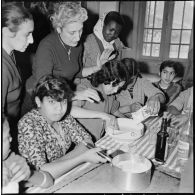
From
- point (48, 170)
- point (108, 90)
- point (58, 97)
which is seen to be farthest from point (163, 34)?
point (48, 170)

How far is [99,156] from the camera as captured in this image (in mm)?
976

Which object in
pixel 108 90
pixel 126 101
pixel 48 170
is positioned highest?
pixel 108 90

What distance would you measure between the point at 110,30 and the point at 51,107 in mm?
805

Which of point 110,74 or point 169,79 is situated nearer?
point 110,74

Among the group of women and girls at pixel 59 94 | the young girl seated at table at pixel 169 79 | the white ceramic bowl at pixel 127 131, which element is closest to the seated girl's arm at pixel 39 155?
the group of women and girls at pixel 59 94

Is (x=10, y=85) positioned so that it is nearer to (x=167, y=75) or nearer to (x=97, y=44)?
(x=97, y=44)

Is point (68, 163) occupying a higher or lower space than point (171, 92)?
lower

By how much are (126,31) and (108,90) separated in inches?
51.2

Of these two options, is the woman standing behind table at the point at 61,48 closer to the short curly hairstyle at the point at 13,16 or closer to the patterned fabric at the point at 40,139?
the patterned fabric at the point at 40,139

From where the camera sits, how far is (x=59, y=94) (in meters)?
1.06

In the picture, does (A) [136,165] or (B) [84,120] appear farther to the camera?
(B) [84,120]

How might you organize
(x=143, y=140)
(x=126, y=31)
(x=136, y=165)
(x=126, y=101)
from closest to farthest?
(x=136, y=165) < (x=143, y=140) < (x=126, y=101) < (x=126, y=31)

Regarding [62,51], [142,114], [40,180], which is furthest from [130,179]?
[62,51]

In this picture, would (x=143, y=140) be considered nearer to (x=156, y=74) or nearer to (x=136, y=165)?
(x=136, y=165)
